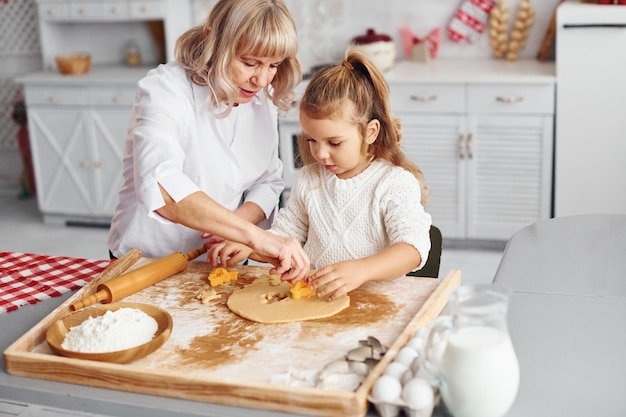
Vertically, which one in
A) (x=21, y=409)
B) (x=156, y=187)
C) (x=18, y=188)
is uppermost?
(x=156, y=187)

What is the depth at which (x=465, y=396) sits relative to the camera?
4.14ft

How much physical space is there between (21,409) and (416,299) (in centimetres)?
76

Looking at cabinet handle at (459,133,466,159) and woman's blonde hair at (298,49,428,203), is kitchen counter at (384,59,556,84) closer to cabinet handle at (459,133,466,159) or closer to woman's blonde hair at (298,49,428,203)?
cabinet handle at (459,133,466,159)

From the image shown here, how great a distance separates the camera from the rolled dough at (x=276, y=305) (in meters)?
1.64

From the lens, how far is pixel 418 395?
1.27m

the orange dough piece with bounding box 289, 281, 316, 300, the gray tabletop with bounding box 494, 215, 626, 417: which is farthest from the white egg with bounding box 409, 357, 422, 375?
the orange dough piece with bounding box 289, 281, 316, 300

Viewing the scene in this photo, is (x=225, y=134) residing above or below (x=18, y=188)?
above

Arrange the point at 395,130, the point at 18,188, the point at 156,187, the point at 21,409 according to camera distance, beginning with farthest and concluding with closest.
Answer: the point at 18,188 → the point at 395,130 → the point at 156,187 → the point at 21,409

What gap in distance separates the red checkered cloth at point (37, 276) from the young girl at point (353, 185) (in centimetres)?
31

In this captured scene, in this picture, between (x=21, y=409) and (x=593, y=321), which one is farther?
(x=593, y=321)

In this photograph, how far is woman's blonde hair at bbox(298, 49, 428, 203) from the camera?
75.0 inches

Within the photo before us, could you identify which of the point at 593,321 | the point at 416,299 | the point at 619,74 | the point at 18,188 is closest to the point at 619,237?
the point at 593,321

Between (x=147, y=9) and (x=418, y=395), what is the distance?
3849mm

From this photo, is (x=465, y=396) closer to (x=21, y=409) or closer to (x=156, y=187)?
(x=21, y=409)
